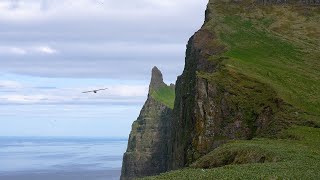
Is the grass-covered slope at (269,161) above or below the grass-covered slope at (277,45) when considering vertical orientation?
below

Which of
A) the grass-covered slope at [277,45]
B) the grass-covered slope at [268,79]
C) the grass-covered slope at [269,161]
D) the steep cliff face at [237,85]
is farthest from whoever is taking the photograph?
the grass-covered slope at [277,45]

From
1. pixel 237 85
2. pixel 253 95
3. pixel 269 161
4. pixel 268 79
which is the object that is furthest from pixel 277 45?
pixel 269 161

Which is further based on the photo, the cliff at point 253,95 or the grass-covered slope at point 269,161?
the cliff at point 253,95

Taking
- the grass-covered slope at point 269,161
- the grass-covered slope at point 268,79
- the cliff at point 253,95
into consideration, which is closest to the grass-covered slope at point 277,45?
the grass-covered slope at point 268,79

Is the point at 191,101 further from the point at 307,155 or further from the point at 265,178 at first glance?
the point at 265,178

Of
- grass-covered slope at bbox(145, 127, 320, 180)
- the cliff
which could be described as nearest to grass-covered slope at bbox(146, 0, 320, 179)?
grass-covered slope at bbox(145, 127, 320, 180)

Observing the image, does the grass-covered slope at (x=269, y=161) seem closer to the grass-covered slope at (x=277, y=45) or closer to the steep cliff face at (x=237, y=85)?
the steep cliff face at (x=237, y=85)

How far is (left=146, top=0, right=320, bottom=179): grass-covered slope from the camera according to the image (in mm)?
38928

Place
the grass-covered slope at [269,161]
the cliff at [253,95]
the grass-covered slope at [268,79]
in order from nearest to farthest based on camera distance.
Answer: the grass-covered slope at [269,161]
the grass-covered slope at [268,79]
the cliff at [253,95]

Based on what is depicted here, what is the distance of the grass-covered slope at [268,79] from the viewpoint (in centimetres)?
3893

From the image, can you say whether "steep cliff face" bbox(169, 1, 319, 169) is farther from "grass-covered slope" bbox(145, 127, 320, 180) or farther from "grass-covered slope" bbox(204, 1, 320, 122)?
"grass-covered slope" bbox(145, 127, 320, 180)

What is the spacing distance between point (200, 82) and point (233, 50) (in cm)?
2171

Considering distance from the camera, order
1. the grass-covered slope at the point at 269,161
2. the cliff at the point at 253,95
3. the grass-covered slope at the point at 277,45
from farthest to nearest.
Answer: the grass-covered slope at the point at 277,45, the cliff at the point at 253,95, the grass-covered slope at the point at 269,161

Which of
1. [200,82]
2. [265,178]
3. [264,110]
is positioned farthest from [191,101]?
[265,178]
